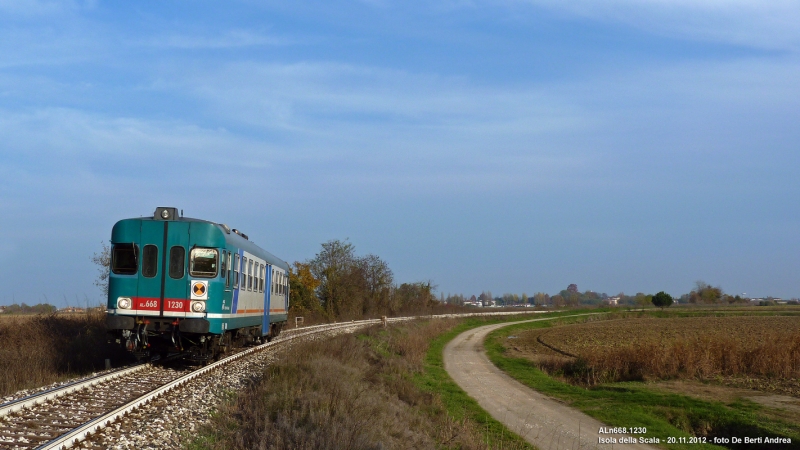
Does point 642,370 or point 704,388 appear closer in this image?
point 704,388

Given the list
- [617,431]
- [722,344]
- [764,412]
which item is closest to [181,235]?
[617,431]

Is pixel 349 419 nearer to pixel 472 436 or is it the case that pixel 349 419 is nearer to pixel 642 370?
pixel 472 436

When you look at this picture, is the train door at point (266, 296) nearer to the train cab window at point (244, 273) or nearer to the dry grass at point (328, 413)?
the train cab window at point (244, 273)

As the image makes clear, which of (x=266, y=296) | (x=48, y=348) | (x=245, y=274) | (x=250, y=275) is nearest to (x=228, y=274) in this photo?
(x=245, y=274)

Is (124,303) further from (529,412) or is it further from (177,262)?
(529,412)

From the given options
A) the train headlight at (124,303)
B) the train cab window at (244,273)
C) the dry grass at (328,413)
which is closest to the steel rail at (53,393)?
the train headlight at (124,303)

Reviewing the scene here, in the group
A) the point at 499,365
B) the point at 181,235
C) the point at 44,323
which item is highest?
the point at 181,235

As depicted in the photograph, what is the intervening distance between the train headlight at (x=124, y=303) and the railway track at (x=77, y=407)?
1380mm

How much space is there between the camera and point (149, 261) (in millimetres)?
14398

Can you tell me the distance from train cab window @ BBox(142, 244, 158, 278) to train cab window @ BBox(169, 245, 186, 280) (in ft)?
1.02

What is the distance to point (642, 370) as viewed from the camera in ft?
71.5

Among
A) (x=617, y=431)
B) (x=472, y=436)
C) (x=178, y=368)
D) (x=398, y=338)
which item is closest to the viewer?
(x=472, y=436)

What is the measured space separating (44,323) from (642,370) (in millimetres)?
18668

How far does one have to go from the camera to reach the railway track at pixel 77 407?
25.5ft
